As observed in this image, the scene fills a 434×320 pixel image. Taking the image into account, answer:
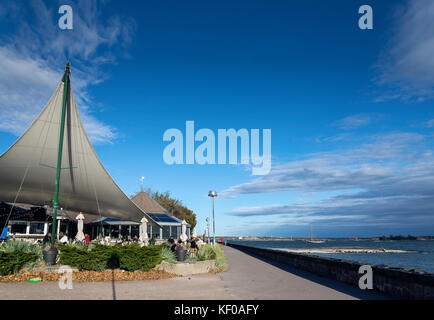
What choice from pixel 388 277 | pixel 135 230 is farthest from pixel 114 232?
pixel 388 277

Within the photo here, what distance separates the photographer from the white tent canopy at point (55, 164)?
16.0m

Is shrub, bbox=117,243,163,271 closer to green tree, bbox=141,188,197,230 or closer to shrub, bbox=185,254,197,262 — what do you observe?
shrub, bbox=185,254,197,262

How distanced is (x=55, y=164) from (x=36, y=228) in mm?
11100

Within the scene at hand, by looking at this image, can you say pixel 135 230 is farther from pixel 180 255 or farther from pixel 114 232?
pixel 180 255

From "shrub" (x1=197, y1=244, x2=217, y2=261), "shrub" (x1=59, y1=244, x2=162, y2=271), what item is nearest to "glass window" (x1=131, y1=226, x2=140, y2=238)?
"shrub" (x1=197, y1=244, x2=217, y2=261)

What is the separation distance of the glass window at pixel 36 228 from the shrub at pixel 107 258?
56.8ft

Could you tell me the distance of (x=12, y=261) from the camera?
982 cm

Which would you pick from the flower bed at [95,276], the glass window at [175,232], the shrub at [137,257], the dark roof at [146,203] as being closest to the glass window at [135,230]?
the glass window at [175,232]

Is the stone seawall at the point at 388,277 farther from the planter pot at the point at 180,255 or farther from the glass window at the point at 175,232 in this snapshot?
the glass window at the point at 175,232

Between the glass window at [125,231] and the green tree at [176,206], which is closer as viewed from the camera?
the glass window at [125,231]

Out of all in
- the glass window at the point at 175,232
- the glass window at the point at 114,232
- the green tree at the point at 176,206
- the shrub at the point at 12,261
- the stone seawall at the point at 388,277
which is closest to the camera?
the stone seawall at the point at 388,277

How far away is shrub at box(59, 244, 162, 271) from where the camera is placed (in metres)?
10.9
